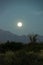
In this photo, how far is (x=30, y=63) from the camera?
22.7 meters

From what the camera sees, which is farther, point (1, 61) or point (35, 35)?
point (35, 35)

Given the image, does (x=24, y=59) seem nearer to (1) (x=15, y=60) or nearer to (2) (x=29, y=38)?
(1) (x=15, y=60)

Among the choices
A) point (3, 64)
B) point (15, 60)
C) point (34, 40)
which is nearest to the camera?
point (3, 64)

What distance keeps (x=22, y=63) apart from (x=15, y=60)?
141cm

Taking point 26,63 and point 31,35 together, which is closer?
point 26,63

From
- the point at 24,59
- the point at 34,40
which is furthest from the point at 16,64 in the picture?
the point at 34,40

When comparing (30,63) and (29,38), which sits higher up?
(29,38)

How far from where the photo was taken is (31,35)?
208 ft

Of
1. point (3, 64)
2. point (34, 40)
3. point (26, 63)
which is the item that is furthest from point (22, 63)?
point (34, 40)

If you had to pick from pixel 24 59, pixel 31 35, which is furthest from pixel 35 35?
pixel 24 59

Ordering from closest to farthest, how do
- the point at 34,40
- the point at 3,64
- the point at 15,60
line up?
the point at 3,64 < the point at 15,60 < the point at 34,40

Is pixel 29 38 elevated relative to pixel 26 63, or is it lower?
elevated

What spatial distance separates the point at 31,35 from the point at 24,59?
39.5m

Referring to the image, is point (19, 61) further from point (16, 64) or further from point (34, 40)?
point (34, 40)
